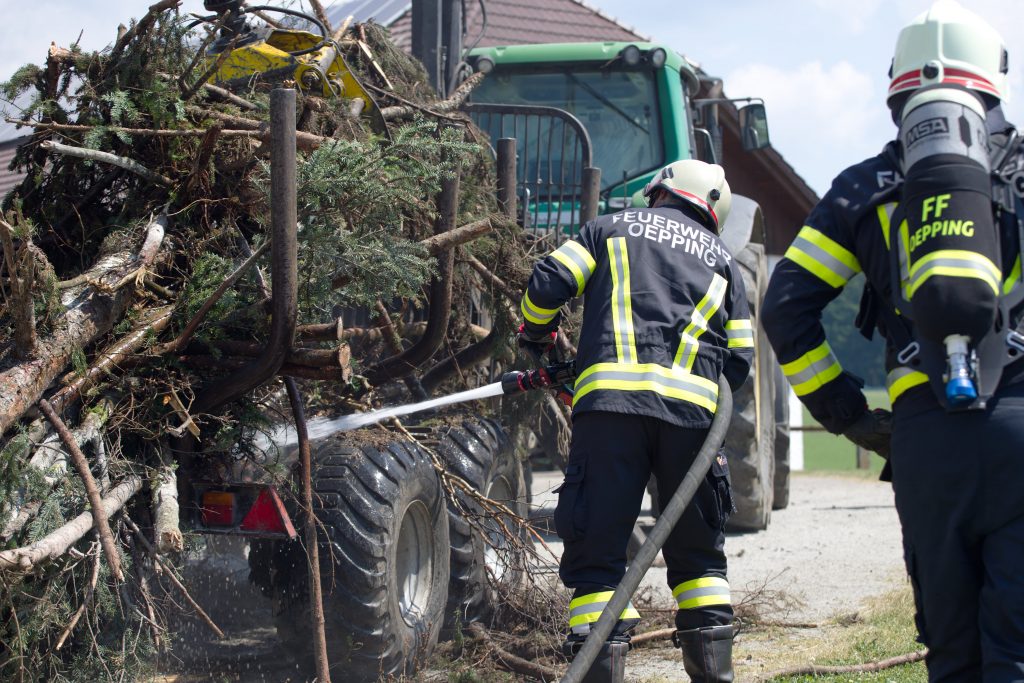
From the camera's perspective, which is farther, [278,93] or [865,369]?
[865,369]

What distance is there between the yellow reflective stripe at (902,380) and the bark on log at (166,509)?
2127mm

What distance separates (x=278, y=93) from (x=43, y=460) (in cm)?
129

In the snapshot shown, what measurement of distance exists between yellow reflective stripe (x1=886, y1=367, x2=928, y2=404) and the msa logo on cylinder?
1.77 ft

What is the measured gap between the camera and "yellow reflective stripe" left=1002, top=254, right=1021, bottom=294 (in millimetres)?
2637

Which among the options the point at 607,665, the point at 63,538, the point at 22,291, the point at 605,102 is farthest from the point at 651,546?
the point at 605,102

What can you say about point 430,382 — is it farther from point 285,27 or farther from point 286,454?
point 285,27

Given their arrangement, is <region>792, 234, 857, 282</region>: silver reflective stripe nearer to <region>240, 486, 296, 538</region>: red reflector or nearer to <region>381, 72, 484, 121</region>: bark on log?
<region>240, 486, 296, 538</region>: red reflector

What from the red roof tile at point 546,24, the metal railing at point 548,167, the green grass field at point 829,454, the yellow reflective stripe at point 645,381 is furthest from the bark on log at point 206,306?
the green grass field at point 829,454

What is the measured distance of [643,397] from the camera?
357 centimetres

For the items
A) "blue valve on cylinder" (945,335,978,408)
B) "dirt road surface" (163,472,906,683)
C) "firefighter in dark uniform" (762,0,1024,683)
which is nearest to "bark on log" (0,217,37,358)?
"dirt road surface" (163,472,906,683)

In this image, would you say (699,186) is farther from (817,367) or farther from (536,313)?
(817,367)

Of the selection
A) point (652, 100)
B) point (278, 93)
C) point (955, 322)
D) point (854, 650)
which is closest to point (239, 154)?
point (278, 93)

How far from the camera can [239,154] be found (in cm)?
410

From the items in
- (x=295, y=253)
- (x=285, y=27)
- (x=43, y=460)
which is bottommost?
(x=43, y=460)
